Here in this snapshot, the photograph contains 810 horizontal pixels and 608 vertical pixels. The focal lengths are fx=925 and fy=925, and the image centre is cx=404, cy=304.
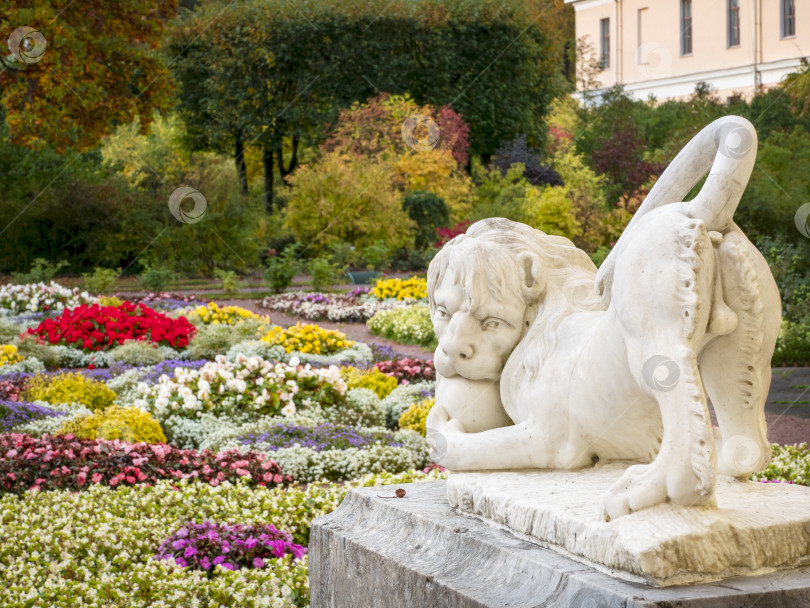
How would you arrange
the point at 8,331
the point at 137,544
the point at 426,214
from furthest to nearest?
1. the point at 426,214
2. the point at 8,331
3. the point at 137,544

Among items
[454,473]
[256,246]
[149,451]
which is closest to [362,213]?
[256,246]

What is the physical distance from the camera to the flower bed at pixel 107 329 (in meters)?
11.5

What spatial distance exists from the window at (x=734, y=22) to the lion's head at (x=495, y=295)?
67.5 ft

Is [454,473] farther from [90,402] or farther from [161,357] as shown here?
[161,357]

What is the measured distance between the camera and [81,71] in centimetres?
1367

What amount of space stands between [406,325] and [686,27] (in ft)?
45.5

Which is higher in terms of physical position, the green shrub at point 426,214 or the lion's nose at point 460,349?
the green shrub at point 426,214

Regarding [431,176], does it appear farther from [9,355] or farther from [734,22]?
[9,355]

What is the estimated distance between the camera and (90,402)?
8.16 m

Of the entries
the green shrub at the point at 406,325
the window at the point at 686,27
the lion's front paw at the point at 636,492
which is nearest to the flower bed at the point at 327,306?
the green shrub at the point at 406,325

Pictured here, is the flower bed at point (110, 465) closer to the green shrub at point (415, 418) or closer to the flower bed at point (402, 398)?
the green shrub at point (415, 418)

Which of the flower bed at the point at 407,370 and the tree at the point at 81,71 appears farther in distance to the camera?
the tree at the point at 81,71

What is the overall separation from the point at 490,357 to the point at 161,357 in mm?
8645

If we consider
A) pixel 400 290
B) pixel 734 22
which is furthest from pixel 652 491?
pixel 734 22
